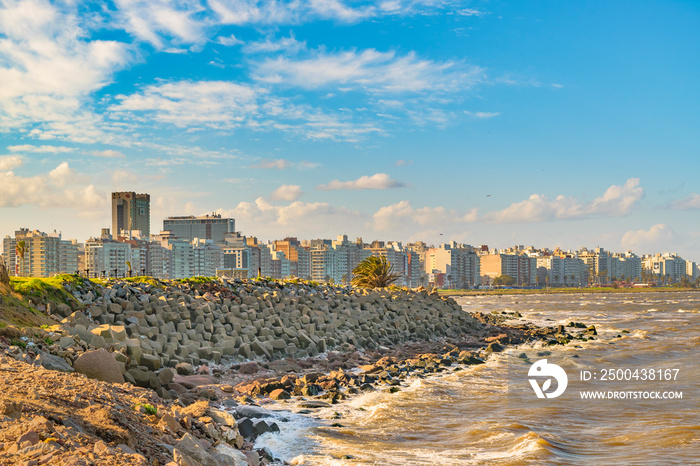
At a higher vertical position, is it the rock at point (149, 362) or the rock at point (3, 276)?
the rock at point (3, 276)

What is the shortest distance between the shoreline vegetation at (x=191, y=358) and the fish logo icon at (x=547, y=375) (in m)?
1.84

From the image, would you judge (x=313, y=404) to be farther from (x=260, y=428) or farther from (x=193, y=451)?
(x=193, y=451)

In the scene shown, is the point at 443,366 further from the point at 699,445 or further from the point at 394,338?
the point at 699,445

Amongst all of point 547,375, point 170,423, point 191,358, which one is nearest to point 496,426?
point 170,423

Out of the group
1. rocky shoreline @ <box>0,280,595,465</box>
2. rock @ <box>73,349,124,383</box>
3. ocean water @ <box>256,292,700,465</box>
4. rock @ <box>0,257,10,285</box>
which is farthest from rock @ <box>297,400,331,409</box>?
rock @ <box>0,257,10,285</box>

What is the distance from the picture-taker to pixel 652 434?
948 centimetres

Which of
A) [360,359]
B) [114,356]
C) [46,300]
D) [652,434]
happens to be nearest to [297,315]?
A: [360,359]

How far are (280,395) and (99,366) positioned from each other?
3.73m

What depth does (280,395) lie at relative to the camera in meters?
11.1

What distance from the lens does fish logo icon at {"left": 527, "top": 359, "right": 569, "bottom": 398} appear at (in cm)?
1298

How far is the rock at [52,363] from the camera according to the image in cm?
776

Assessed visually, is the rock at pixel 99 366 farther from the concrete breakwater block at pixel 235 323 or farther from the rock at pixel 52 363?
the concrete breakwater block at pixel 235 323

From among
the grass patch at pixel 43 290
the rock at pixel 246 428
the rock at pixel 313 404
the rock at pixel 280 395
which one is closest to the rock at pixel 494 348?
the rock at pixel 313 404

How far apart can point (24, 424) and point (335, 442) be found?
15.5ft
